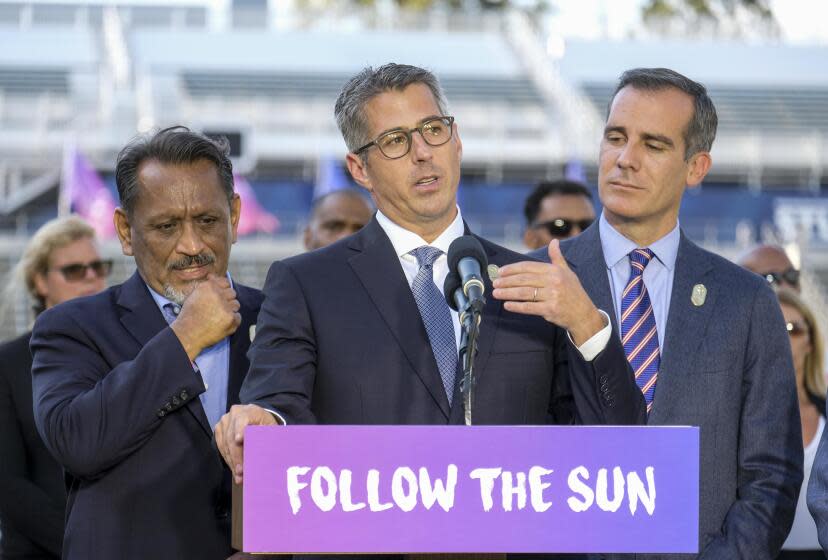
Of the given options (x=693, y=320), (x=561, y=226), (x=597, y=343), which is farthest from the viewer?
(x=561, y=226)

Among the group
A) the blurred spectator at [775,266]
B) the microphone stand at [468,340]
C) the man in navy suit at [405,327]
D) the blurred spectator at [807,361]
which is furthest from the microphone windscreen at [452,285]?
the blurred spectator at [775,266]

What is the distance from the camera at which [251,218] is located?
21516 millimetres

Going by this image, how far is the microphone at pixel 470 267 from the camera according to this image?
2.41 metres

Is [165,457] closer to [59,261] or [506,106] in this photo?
[59,261]

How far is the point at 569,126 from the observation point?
1186 inches

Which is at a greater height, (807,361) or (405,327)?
(405,327)

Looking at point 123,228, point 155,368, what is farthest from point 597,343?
point 123,228

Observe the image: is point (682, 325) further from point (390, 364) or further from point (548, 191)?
point (548, 191)

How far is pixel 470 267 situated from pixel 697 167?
1.43 meters

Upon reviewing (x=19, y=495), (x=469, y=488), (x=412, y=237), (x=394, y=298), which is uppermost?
(x=412, y=237)

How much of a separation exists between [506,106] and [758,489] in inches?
1158

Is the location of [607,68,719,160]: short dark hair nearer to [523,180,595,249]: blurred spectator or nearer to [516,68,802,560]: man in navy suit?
[516,68,802,560]: man in navy suit

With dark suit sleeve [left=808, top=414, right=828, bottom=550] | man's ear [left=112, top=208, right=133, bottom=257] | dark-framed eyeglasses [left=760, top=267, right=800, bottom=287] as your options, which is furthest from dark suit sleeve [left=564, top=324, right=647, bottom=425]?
dark-framed eyeglasses [left=760, top=267, right=800, bottom=287]

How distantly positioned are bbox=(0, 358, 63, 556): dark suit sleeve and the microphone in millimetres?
2269
